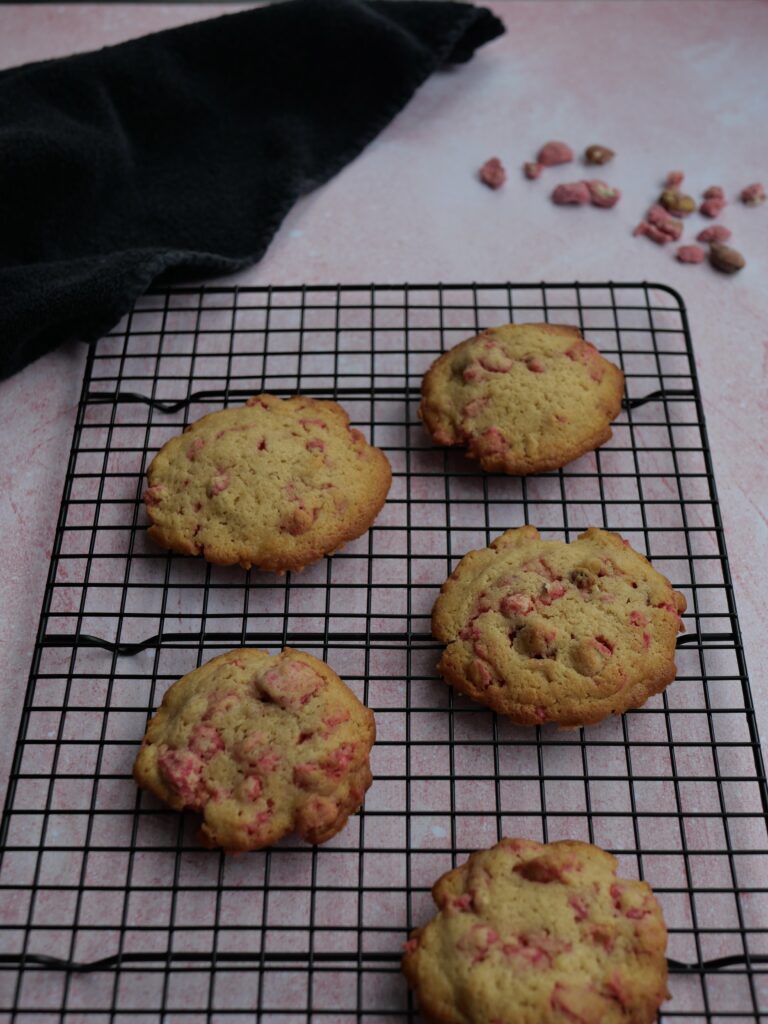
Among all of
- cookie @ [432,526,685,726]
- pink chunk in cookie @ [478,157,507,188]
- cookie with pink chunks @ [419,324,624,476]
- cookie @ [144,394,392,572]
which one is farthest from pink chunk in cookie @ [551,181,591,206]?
cookie @ [432,526,685,726]

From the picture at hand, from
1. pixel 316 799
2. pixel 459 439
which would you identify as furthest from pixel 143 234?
pixel 316 799

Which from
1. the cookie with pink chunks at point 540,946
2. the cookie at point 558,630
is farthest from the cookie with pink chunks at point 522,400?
the cookie with pink chunks at point 540,946

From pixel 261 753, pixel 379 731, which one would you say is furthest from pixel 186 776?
pixel 379 731

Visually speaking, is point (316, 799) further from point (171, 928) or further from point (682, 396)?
point (682, 396)

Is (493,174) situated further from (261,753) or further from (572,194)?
(261,753)

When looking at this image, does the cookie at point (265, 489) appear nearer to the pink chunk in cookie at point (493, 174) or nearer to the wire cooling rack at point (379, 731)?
the wire cooling rack at point (379, 731)

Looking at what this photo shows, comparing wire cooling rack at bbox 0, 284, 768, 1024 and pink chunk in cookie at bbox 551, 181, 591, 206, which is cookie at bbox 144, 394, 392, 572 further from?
pink chunk in cookie at bbox 551, 181, 591, 206
